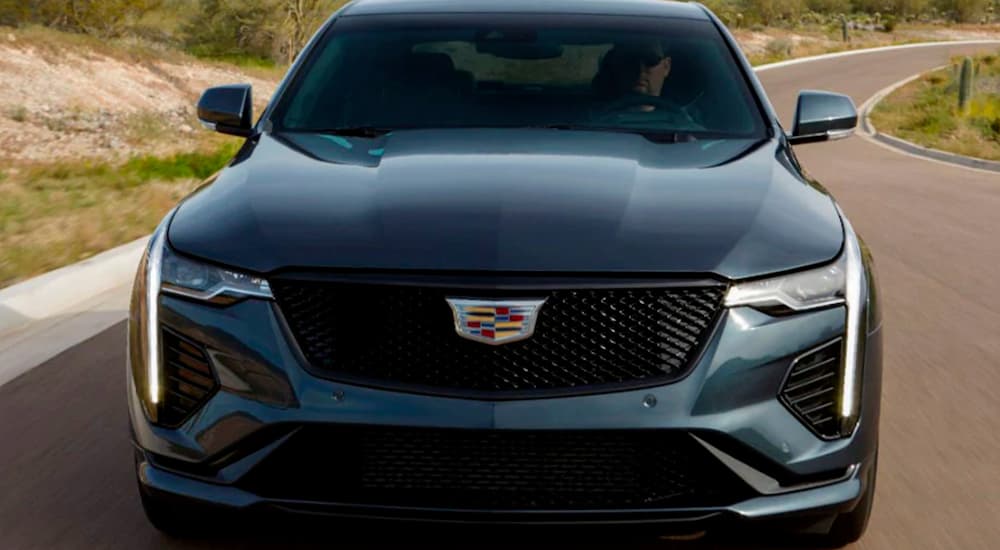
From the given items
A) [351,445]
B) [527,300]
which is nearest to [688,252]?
[527,300]

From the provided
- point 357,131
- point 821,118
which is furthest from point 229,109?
Result: point 821,118

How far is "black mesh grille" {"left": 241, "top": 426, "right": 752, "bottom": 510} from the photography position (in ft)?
11.7

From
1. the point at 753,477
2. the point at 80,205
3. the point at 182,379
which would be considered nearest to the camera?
the point at 753,477

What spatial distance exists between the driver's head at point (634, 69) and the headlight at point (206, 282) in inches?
79.9

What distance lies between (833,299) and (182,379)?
4.86ft

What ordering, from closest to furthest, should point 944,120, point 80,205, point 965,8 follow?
1. point 80,205
2. point 944,120
3. point 965,8

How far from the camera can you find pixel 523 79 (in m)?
5.68

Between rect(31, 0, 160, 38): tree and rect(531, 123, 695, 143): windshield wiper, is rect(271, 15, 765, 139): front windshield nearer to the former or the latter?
rect(531, 123, 695, 143): windshield wiper

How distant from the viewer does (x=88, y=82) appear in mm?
28766

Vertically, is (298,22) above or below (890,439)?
below

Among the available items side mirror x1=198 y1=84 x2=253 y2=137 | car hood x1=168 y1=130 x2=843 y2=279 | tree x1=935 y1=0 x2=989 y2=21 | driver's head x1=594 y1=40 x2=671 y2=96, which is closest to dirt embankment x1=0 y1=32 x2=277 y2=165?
side mirror x1=198 y1=84 x2=253 y2=137

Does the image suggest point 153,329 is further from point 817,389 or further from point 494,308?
point 817,389

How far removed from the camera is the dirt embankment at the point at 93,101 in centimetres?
2056

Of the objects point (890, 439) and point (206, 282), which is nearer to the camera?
point (206, 282)
